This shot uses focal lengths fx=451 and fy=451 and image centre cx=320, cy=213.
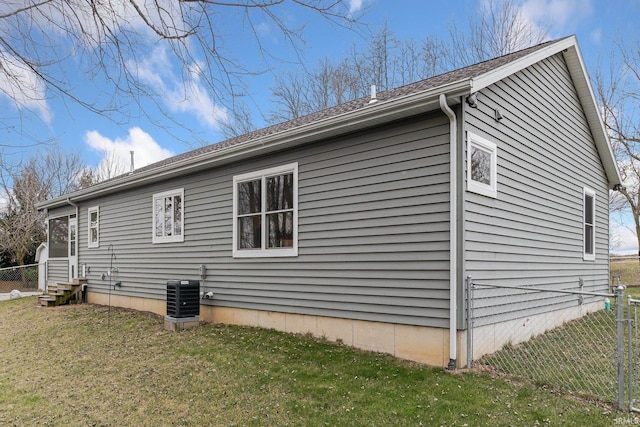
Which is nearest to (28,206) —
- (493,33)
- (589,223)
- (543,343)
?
(493,33)

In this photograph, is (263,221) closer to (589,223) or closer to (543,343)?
(543,343)

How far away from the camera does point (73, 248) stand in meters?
14.4

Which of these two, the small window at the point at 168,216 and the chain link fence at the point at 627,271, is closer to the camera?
the small window at the point at 168,216

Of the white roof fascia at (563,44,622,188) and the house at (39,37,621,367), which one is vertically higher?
the white roof fascia at (563,44,622,188)

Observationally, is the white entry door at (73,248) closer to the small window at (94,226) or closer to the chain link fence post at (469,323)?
the small window at (94,226)

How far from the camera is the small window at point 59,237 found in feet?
49.8

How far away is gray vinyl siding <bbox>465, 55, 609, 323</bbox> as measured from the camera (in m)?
6.07

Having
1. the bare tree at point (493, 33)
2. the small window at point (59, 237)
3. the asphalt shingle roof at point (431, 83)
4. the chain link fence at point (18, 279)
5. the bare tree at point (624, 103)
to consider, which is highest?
the bare tree at point (493, 33)

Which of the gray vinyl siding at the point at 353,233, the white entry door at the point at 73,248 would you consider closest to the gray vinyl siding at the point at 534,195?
the gray vinyl siding at the point at 353,233

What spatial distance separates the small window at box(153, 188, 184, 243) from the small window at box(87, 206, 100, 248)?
3247 mm

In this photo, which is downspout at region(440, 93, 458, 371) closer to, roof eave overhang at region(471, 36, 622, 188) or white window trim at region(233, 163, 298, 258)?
roof eave overhang at region(471, 36, 622, 188)

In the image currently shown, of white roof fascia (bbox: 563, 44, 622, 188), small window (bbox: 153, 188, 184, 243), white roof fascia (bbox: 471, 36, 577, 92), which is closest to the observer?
white roof fascia (bbox: 471, 36, 577, 92)

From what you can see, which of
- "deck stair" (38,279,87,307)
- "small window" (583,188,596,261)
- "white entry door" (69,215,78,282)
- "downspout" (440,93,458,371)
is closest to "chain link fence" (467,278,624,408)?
"downspout" (440,93,458,371)

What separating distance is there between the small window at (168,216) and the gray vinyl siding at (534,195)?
6.47 meters
